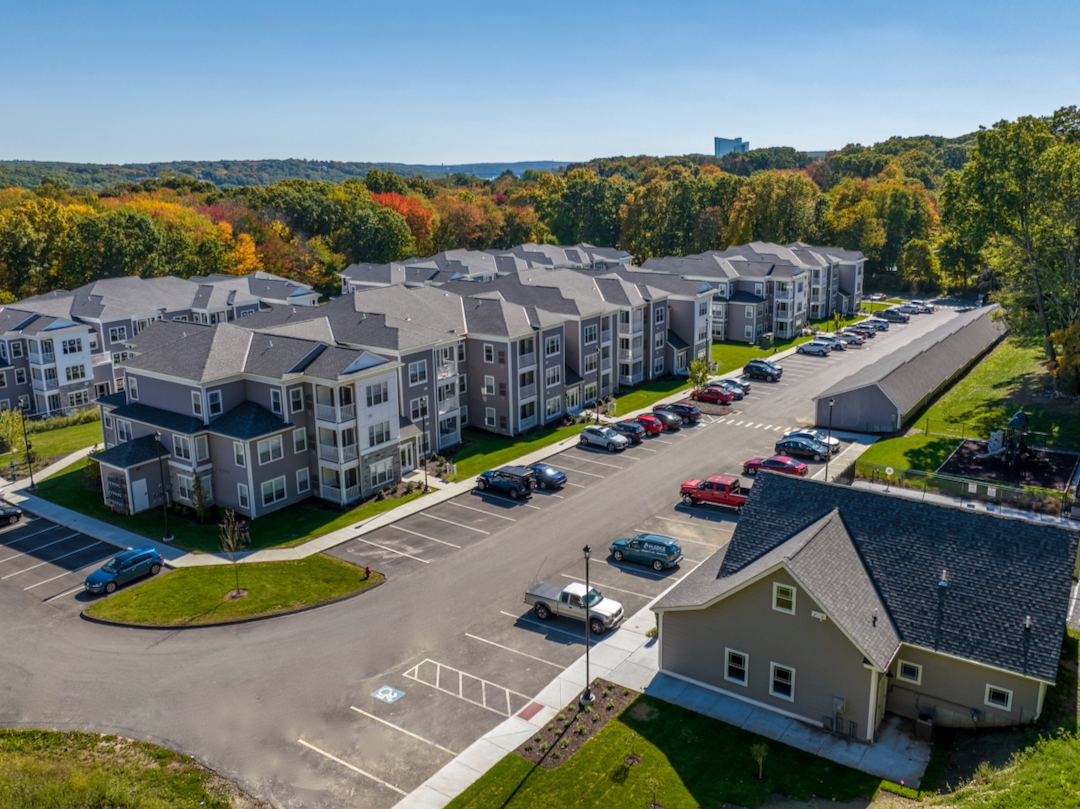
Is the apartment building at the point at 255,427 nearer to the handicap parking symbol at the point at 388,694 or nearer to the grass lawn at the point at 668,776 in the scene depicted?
the handicap parking symbol at the point at 388,694

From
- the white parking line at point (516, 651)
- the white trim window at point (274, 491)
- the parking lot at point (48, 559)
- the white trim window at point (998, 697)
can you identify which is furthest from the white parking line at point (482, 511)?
the white trim window at point (998, 697)

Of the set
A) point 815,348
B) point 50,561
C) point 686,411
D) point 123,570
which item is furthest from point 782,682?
point 815,348

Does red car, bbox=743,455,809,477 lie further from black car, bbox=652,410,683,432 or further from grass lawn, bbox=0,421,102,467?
grass lawn, bbox=0,421,102,467

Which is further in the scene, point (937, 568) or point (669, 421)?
point (669, 421)

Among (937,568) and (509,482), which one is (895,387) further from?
(937,568)

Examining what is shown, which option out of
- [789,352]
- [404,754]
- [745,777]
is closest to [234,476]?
[404,754]
